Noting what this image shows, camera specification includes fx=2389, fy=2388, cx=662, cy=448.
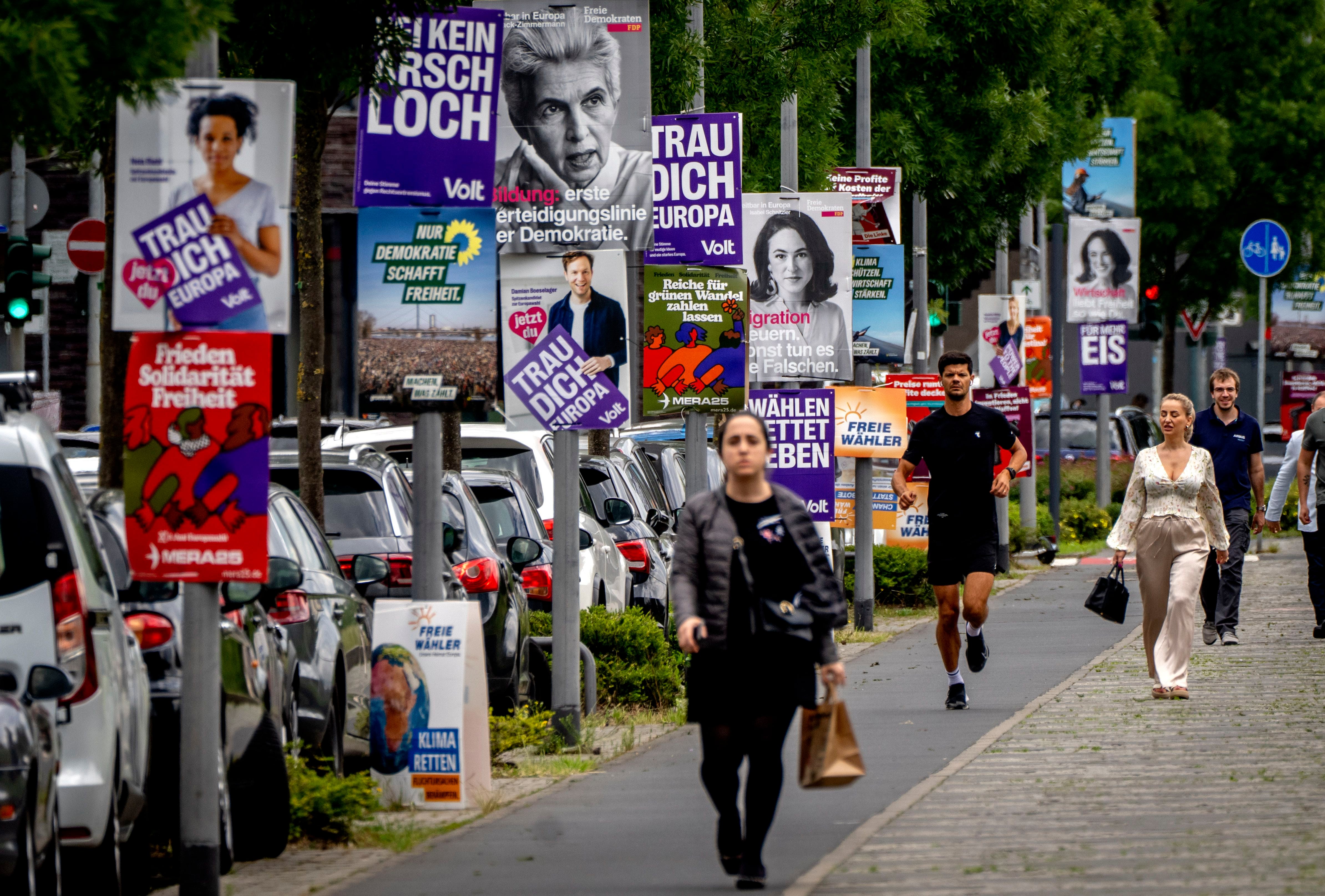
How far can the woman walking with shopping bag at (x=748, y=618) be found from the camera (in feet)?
27.3

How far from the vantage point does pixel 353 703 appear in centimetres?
1196

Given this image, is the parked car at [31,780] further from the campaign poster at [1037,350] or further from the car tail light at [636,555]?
the campaign poster at [1037,350]

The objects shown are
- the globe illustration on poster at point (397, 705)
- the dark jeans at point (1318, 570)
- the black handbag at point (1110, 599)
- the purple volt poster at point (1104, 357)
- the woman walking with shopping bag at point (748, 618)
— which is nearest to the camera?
the woman walking with shopping bag at point (748, 618)

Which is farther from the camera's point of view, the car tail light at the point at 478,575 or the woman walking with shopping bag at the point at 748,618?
the car tail light at the point at 478,575

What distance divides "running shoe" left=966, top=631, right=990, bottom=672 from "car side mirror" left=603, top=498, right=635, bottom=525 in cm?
391

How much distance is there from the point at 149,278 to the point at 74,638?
4.00ft

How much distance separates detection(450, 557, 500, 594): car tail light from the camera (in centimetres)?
1334

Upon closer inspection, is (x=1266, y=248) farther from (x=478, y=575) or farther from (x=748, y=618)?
(x=748, y=618)

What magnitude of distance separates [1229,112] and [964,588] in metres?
33.3

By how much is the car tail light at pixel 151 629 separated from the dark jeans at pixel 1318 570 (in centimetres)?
1122

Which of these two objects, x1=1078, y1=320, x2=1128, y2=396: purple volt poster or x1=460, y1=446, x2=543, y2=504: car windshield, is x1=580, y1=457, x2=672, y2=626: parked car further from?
x1=1078, y1=320, x2=1128, y2=396: purple volt poster

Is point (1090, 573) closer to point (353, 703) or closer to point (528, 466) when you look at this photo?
point (528, 466)

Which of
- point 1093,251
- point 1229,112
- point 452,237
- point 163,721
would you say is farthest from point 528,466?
point 1229,112

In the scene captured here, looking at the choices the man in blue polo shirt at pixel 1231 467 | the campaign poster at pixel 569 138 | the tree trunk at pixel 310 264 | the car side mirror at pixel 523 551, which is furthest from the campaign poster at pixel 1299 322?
the campaign poster at pixel 569 138
